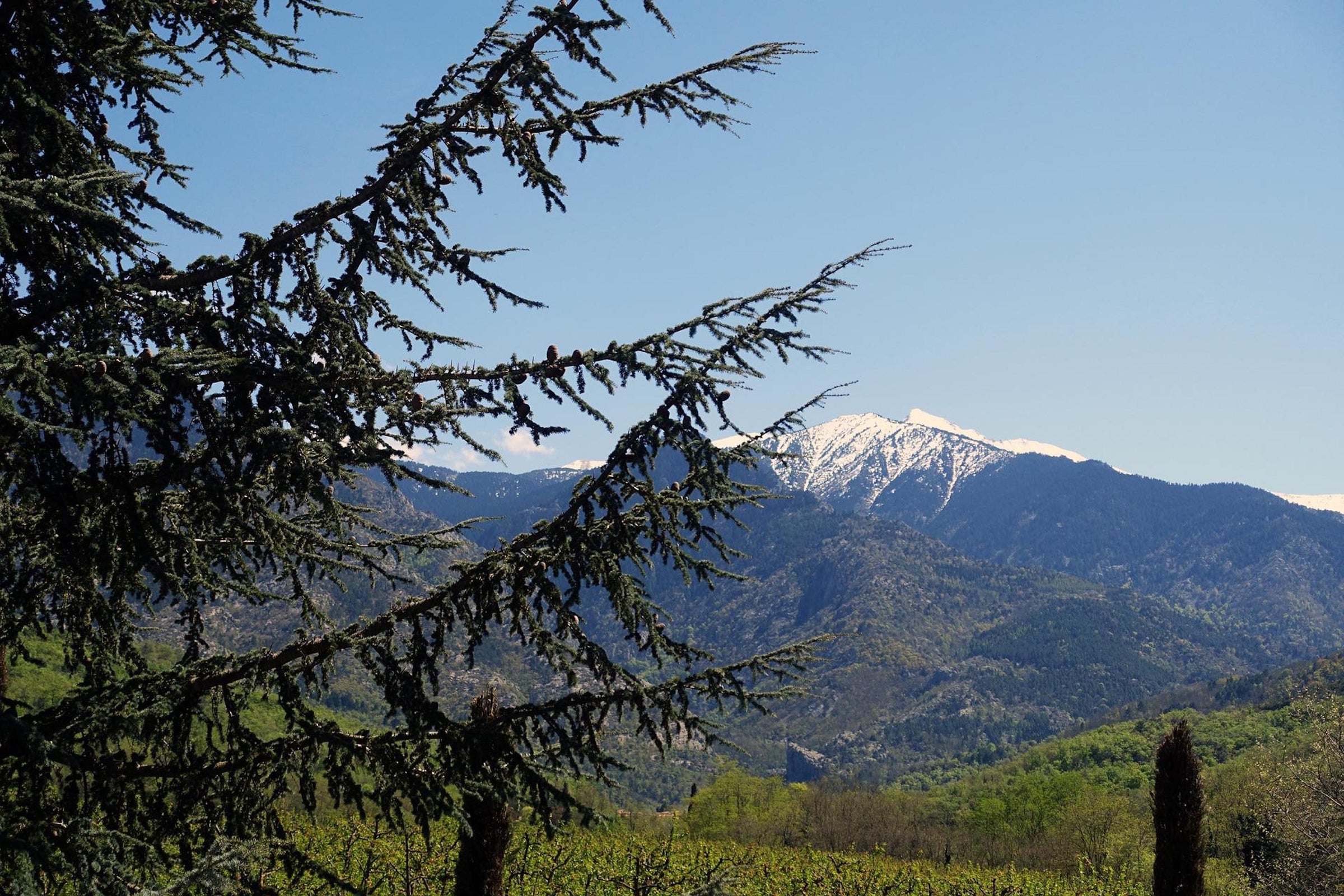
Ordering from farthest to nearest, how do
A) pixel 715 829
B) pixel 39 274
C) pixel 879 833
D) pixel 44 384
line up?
pixel 879 833
pixel 715 829
pixel 39 274
pixel 44 384

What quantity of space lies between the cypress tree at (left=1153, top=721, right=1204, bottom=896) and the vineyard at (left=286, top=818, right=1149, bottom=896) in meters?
4.38

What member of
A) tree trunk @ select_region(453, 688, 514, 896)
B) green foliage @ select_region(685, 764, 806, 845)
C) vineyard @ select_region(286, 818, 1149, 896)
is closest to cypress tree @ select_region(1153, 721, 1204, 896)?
vineyard @ select_region(286, 818, 1149, 896)

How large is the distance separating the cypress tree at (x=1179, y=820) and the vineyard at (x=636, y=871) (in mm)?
4384

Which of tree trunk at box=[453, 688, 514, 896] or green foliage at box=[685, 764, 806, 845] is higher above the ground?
tree trunk at box=[453, 688, 514, 896]

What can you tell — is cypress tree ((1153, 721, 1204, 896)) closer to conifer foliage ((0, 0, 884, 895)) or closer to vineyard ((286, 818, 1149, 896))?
vineyard ((286, 818, 1149, 896))

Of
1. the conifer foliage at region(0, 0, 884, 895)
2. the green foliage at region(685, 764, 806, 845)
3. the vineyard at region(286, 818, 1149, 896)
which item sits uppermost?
the conifer foliage at region(0, 0, 884, 895)

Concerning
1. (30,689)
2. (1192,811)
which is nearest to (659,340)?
(1192,811)

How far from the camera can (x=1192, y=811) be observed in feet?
45.1

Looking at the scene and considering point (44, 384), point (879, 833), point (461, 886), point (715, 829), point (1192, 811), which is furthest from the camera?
point (879, 833)

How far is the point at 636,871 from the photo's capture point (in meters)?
9.75

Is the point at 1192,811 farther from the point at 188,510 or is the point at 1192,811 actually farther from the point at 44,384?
the point at 44,384

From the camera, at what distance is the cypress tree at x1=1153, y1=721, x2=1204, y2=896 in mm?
13656

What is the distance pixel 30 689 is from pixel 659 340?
93.4 m

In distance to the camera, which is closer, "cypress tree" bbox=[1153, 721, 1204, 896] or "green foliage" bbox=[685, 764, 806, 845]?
"cypress tree" bbox=[1153, 721, 1204, 896]
